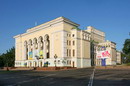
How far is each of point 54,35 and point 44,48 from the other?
9.65m

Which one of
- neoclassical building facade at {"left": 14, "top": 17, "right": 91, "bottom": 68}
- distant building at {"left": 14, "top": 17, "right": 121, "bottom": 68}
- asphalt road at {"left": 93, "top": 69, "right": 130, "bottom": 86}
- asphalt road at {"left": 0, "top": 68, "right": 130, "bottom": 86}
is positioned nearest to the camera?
asphalt road at {"left": 93, "top": 69, "right": 130, "bottom": 86}

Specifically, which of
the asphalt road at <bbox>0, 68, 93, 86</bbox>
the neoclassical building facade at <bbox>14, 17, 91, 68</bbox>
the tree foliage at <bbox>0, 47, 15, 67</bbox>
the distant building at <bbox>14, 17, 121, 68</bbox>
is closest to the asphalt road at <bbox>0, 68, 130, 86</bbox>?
the asphalt road at <bbox>0, 68, 93, 86</bbox>

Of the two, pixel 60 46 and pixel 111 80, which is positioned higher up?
pixel 60 46

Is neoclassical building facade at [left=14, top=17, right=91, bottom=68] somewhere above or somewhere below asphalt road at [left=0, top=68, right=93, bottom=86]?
above

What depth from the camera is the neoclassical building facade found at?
63750 mm

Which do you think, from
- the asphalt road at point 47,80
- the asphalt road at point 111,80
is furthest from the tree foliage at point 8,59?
the asphalt road at point 111,80

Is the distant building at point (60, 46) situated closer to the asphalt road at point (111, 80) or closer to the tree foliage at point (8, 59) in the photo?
the tree foliage at point (8, 59)

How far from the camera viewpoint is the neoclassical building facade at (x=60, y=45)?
6375 cm

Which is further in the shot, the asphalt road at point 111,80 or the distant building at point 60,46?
the distant building at point 60,46

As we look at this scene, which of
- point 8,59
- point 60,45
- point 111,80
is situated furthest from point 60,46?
point 8,59

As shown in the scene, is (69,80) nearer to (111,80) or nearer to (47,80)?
(47,80)

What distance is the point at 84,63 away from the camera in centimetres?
6956

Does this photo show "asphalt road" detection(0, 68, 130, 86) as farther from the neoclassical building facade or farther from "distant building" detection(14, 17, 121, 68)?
the neoclassical building facade

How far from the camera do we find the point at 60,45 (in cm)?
6381
